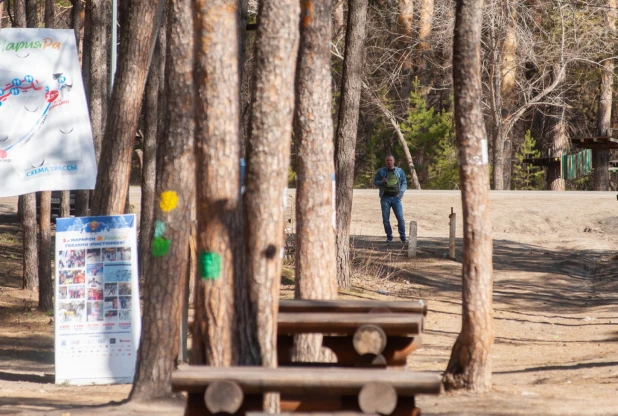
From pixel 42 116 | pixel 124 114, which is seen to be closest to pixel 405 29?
pixel 124 114

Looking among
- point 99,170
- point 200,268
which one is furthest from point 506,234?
point 200,268

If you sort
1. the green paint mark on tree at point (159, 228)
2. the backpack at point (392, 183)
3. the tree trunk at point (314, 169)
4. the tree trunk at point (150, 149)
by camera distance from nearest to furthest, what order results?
the green paint mark on tree at point (159, 228), the tree trunk at point (314, 169), the tree trunk at point (150, 149), the backpack at point (392, 183)

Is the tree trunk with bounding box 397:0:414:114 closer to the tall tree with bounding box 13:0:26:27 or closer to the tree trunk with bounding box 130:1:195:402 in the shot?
the tall tree with bounding box 13:0:26:27

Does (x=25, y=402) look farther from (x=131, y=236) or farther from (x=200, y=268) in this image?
(x=200, y=268)

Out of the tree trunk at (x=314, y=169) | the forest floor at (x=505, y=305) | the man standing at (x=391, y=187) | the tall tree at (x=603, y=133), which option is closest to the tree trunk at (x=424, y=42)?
the tall tree at (x=603, y=133)

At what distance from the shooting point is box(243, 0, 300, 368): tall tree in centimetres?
595

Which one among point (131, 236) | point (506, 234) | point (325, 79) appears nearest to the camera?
point (325, 79)

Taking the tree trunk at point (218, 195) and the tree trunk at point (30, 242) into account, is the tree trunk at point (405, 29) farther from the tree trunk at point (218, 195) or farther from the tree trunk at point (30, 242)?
the tree trunk at point (218, 195)

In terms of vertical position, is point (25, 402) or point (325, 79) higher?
point (325, 79)

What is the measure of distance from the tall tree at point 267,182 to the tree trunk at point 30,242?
437 inches

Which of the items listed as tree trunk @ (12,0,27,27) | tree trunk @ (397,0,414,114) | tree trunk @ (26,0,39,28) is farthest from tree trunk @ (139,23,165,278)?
tree trunk @ (397,0,414,114)

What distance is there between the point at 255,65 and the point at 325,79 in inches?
111

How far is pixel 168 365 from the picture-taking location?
777 centimetres

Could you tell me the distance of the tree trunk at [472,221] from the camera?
27.7 ft
